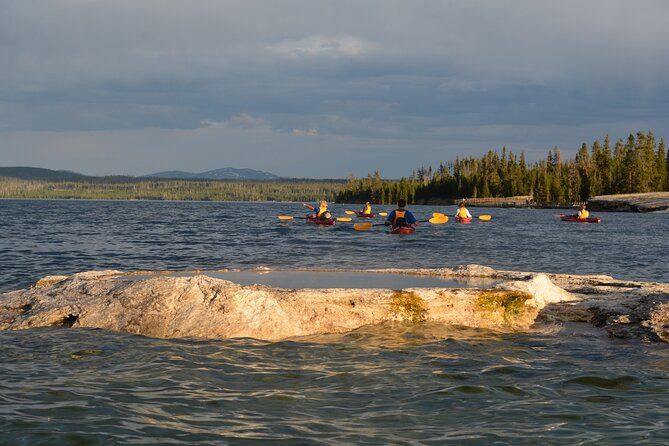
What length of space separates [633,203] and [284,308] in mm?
118327

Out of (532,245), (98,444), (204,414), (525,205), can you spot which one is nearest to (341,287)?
(204,414)

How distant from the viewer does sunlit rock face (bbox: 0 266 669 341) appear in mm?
9852

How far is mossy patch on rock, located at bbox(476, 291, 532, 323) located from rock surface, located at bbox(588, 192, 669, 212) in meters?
112

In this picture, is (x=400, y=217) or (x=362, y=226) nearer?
(x=400, y=217)

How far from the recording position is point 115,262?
24594 millimetres

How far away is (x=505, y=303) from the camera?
437 inches

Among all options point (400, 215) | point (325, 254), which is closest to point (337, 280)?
point (325, 254)

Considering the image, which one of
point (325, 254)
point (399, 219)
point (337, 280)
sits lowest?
point (325, 254)

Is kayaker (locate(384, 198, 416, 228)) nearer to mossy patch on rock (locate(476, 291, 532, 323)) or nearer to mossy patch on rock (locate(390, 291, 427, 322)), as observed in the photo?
mossy patch on rock (locate(476, 291, 532, 323))

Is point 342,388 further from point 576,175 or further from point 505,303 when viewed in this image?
point 576,175

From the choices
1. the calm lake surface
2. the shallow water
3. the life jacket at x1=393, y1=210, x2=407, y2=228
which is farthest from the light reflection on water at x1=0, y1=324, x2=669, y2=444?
the life jacket at x1=393, y1=210, x2=407, y2=228

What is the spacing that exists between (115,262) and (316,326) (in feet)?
54.4

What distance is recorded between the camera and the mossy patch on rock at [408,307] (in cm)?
1071

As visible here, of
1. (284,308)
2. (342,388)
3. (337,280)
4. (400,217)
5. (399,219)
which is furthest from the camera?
(399,219)
